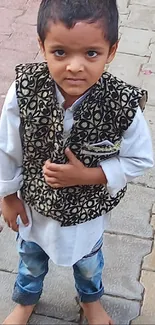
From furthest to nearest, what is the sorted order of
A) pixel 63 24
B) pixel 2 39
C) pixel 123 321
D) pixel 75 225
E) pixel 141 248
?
1. pixel 2 39
2. pixel 141 248
3. pixel 123 321
4. pixel 75 225
5. pixel 63 24

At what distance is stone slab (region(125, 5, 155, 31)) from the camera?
4.61 m

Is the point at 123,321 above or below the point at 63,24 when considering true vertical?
below

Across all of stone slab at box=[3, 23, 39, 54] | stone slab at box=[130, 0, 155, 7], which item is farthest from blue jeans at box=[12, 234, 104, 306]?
stone slab at box=[130, 0, 155, 7]

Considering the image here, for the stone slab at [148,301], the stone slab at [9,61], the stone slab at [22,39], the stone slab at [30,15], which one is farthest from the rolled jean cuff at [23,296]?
the stone slab at [30,15]

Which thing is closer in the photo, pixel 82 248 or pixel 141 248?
pixel 82 248

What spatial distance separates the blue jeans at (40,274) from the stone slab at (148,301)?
0.20 metres

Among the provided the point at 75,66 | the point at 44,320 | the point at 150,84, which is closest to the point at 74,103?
the point at 75,66

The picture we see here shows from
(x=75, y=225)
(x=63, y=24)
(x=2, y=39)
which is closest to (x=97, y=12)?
(x=63, y=24)

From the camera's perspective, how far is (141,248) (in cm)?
280

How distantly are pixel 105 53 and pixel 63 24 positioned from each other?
0.50 ft

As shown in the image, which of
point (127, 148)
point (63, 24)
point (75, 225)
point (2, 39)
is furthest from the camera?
point (2, 39)

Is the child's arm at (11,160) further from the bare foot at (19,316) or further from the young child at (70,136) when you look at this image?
the bare foot at (19,316)

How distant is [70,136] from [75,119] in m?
0.05

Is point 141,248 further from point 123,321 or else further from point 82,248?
point 82,248
